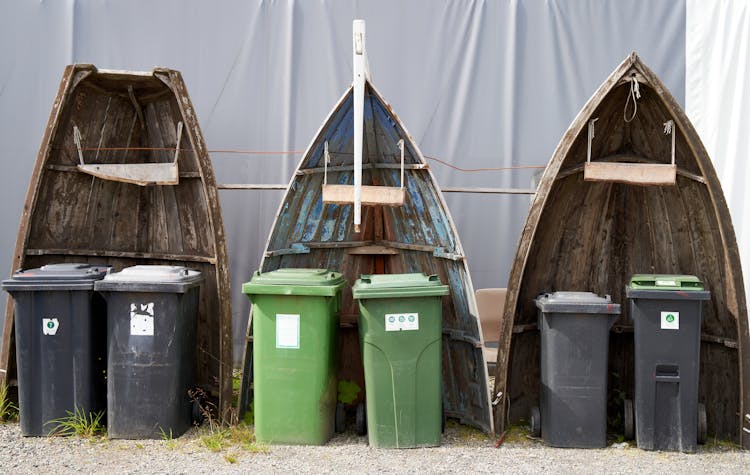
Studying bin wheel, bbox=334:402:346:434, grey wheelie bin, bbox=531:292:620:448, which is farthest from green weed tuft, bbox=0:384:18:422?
A: grey wheelie bin, bbox=531:292:620:448

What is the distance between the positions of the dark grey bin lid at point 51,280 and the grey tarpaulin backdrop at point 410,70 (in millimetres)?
2179

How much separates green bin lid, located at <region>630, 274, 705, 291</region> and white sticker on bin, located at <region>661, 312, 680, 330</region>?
17 centimetres

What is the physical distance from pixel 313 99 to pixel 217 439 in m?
3.53

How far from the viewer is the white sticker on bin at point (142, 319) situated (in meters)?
4.41

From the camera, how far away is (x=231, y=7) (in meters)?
6.64

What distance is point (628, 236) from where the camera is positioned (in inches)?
202

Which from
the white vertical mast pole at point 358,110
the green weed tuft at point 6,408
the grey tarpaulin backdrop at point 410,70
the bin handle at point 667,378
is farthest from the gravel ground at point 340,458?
the grey tarpaulin backdrop at point 410,70

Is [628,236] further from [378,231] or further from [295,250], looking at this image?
[295,250]

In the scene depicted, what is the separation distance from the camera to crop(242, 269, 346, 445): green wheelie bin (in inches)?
169

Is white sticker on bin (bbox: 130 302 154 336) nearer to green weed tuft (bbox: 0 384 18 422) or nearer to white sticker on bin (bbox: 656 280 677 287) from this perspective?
green weed tuft (bbox: 0 384 18 422)

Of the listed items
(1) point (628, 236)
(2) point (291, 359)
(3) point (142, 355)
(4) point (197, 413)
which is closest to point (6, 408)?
(3) point (142, 355)

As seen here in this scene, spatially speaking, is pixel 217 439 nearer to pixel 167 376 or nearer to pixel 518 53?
pixel 167 376

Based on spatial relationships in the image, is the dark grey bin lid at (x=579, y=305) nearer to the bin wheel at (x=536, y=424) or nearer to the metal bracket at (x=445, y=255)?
the metal bracket at (x=445, y=255)

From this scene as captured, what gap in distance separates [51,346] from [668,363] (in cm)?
402
